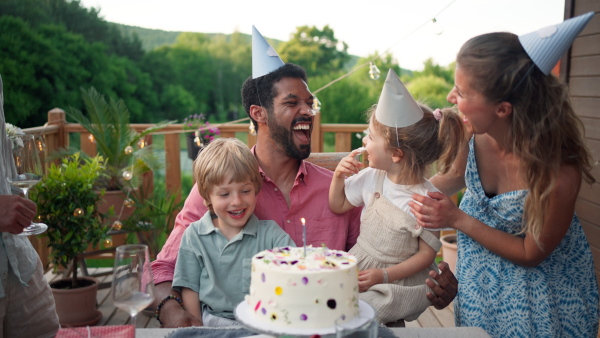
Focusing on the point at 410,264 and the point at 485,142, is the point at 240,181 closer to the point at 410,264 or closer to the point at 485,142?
the point at 410,264

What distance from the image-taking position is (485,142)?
198cm

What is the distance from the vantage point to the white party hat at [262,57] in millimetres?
2215

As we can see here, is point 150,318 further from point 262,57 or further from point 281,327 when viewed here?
point 281,327

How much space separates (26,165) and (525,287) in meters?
1.68

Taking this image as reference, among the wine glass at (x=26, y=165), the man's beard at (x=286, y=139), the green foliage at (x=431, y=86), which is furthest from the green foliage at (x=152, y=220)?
the green foliage at (x=431, y=86)

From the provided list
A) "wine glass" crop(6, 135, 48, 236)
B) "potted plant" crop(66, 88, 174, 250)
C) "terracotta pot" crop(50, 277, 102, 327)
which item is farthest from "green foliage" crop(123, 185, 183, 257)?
"wine glass" crop(6, 135, 48, 236)

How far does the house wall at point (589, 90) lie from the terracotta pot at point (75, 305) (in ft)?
11.2

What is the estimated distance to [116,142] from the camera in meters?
4.83

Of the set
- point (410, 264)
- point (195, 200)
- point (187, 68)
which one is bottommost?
point (410, 264)

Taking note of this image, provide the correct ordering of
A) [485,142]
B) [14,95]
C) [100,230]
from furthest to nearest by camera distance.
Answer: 1. [14,95]
2. [100,230]
3. [485,142]

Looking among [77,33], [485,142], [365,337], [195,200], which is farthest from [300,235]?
[77,33]

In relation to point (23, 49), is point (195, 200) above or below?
below

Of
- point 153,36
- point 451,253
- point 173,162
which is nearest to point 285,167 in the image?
point 451,253

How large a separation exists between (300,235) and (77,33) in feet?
23.8
